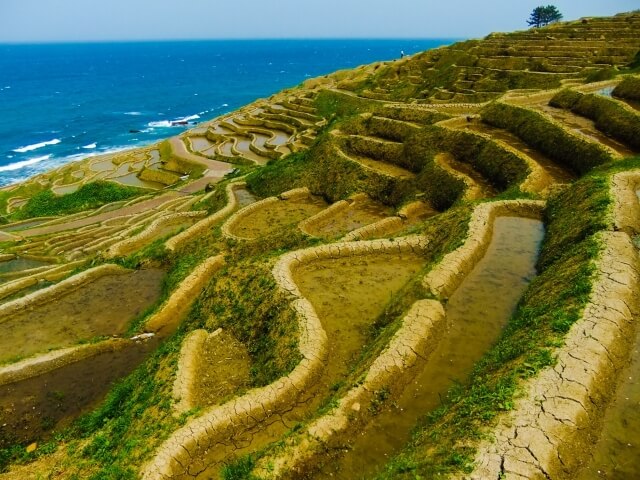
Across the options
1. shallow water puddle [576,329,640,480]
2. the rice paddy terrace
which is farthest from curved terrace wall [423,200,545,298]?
shallow water puddle [576,329,640,480]

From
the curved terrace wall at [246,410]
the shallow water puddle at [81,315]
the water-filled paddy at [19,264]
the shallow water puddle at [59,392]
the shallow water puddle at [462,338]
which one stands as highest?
the shallow water puddle at [462,338]

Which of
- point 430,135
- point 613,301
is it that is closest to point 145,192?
point 430,135

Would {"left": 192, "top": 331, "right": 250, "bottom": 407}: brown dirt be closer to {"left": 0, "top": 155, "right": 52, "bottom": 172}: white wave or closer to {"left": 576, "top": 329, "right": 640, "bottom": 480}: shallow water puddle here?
{"left": 576, "top": 329, "right": 640, "bottom": 480}: shallow water puddle

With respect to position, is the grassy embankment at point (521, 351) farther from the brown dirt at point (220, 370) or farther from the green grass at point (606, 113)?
the green grass at point (606, 113)

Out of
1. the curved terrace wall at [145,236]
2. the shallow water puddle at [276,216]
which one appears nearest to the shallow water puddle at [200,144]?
the curved terrace wall at [145,236]

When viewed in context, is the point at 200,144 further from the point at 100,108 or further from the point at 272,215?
the point at 100,108
